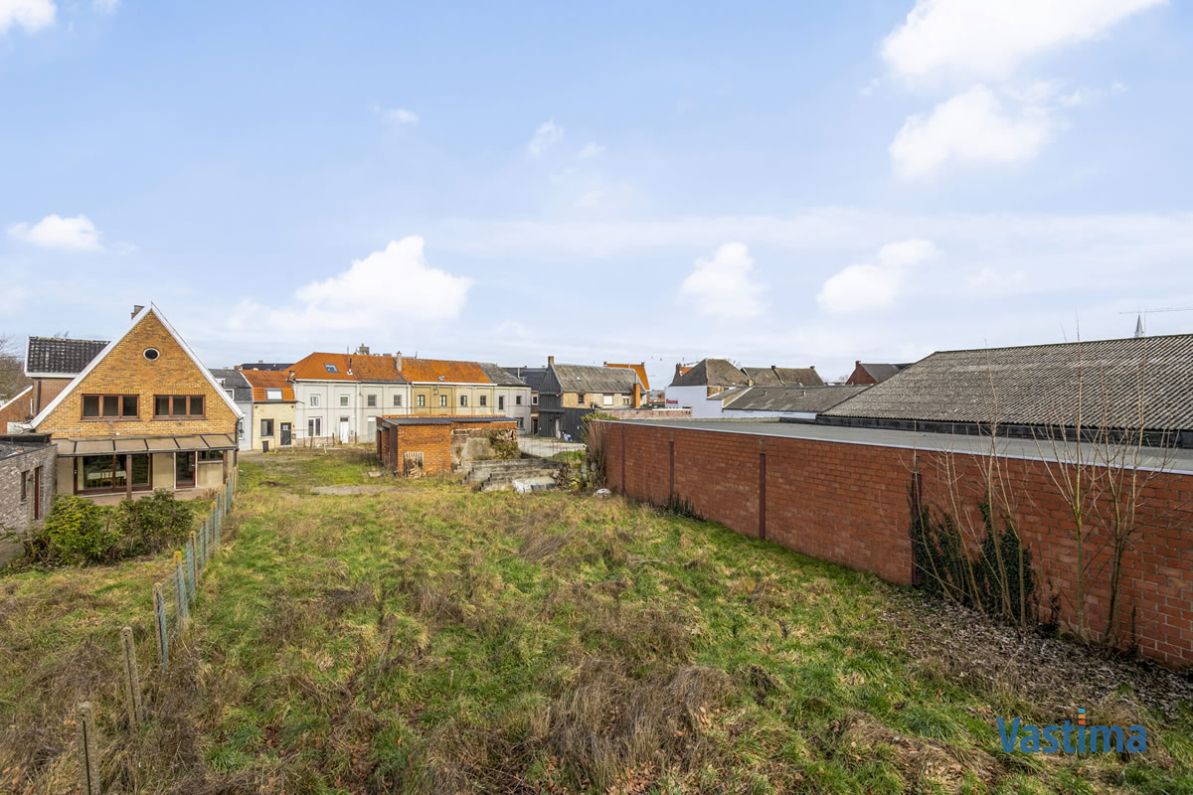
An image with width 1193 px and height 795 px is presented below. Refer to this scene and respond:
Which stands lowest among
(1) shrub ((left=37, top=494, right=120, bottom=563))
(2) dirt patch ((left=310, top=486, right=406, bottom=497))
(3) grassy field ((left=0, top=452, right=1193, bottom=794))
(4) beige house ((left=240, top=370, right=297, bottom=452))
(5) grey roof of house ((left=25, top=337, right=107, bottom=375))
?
(2) dirt patch ((left=310, top=486, right=406, bottom=497))

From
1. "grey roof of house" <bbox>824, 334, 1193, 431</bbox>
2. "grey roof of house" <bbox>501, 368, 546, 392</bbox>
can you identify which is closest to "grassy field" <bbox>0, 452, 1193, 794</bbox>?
"grey roof of house" <bbox>824, 334, 1193, 431</bbox>

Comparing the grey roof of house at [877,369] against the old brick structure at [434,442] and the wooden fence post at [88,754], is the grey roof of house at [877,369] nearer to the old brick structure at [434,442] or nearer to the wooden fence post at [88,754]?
the old brick structure at [434,442]

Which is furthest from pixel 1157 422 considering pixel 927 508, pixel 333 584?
pixel 333 584

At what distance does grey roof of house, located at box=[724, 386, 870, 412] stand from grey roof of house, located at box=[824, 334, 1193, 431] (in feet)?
64.6

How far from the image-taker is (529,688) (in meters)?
6.69

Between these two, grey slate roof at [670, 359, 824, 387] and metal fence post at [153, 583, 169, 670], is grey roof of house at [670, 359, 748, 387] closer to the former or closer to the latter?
grey slate roof at [670, 359, 824, 387]

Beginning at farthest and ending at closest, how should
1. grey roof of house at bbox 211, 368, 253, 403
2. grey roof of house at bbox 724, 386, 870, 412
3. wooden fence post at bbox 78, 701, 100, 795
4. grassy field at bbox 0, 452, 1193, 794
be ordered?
1. grey roof of house at bbox 724, 386, 870, 412
2. grey roof of house at bbox 211, 368, 253, 403
3. grassy field at bbox 0, 452, 1193, 794
4. wooden fence post at bbox 78, 701, 100, 795

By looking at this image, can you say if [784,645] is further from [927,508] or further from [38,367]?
[38,367]

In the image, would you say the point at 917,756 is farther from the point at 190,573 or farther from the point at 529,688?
the point at 190,573

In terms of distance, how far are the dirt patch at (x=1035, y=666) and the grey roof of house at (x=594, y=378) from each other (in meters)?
41.6

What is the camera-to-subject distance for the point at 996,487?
8.70 m

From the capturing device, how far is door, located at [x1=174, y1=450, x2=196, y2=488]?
20.8m

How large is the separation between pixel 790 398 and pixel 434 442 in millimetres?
29715

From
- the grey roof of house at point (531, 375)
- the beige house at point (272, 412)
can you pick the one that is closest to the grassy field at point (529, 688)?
the beige house at point (272, 412)
